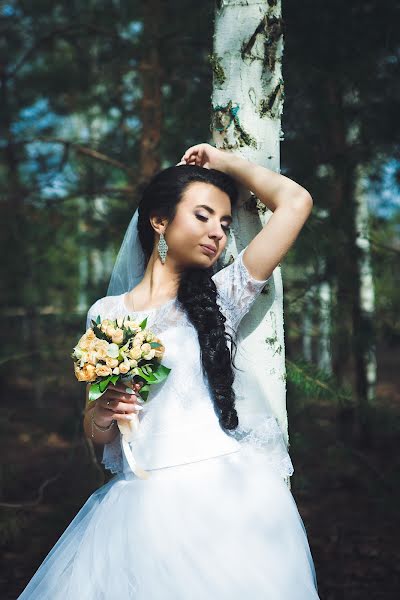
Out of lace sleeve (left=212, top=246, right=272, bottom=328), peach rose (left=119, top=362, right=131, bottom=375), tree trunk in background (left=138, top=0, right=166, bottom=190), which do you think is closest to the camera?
peach rose (left=119, top=362, right=131, bottom=375)

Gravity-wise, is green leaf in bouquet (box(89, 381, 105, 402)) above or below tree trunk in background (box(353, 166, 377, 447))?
below

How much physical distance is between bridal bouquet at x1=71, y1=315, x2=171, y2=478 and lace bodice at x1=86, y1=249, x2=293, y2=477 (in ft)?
0.32

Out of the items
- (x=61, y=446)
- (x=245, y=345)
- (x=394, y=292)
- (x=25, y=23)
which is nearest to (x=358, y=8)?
(x=394, y=292)

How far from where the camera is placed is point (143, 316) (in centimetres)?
265

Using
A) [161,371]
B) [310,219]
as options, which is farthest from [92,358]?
[310,219]

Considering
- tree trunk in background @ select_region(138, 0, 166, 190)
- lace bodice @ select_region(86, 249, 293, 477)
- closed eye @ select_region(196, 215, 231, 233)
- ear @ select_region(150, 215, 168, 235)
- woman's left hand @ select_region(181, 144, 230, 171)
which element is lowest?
lace bodice @ select_region(86, 249, 293, 477)

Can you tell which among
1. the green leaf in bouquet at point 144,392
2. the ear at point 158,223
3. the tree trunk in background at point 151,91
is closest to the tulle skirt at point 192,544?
the green leaf in bouquet at point 144,392

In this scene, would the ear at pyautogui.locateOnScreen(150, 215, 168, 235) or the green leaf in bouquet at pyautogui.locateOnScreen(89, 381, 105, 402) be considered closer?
the green leaf in bouquet at pyautogui.locateOnScreen(89, 381, 105, 402)

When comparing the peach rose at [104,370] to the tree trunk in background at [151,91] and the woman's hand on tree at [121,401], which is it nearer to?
the woman's hand on tree at [121,401]

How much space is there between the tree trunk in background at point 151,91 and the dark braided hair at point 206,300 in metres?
2.50

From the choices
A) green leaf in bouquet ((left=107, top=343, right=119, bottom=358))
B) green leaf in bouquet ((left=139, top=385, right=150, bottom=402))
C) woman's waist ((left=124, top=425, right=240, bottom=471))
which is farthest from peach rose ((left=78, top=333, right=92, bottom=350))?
woman's waist ((left=124, top=425, right=240, bottom=471))

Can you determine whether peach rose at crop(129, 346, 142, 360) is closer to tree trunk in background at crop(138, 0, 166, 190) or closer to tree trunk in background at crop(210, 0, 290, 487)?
tree trunk in background at crop(210, 0, 290, 487)

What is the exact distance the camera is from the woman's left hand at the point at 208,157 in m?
2.64

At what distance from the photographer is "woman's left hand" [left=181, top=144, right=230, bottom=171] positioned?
8.68 feet
